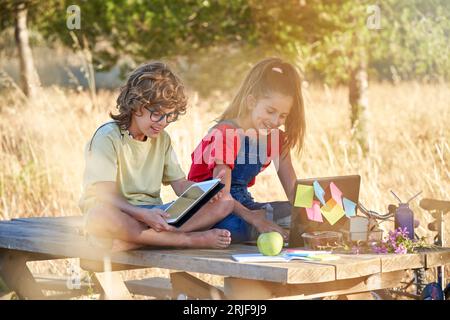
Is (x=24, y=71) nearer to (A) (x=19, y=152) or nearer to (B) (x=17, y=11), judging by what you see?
(B) (x=17, y=11)

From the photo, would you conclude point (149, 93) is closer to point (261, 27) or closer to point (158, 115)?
point (158, 115)

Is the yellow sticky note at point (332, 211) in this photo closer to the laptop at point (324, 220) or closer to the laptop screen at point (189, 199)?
the laptop at point (324, 220)

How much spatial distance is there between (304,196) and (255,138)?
2.44ft

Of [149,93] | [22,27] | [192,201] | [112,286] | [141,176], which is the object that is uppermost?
[22,27]

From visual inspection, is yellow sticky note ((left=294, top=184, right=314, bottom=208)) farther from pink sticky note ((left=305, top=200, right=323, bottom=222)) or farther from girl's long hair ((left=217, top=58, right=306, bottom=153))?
girl's long hair ((left=217, top=58, right=306, bottom=153))

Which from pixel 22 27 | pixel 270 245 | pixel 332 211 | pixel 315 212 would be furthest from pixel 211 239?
pixel 22 27

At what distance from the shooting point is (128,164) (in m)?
4.11

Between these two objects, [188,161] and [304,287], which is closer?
[304,287]

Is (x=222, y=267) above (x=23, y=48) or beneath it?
beneath

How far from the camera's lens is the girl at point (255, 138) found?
4277 millimetres

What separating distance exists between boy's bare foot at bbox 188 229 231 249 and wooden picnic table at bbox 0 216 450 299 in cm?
5

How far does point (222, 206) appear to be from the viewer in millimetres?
3941

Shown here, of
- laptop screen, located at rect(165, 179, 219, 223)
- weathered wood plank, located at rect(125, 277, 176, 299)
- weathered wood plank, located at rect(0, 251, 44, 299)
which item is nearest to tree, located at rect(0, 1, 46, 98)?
weathered wood plank, located at rect(125, 277, 176, 299)
